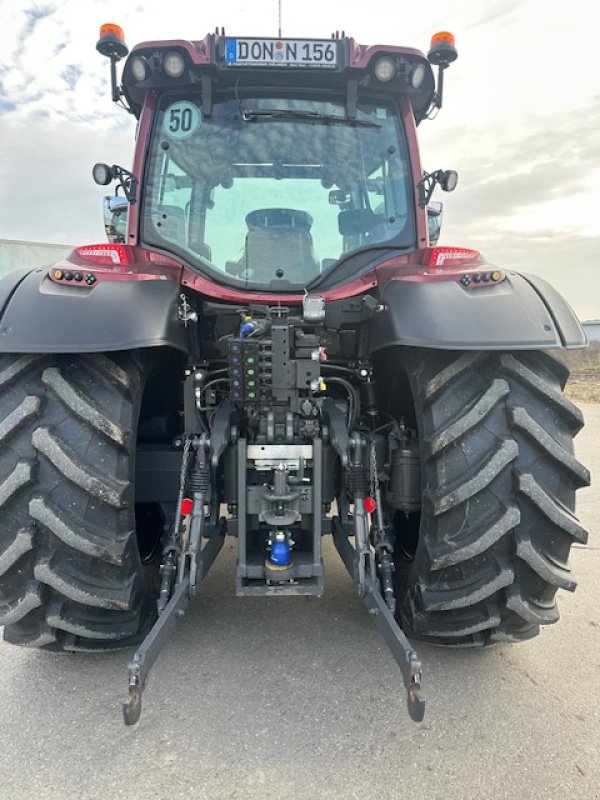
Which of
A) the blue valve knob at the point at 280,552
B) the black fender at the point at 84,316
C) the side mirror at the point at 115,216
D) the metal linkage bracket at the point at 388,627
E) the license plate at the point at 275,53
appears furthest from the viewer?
the side mirror at the point at 115,216

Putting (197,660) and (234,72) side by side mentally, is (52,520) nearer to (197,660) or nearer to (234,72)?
(197,660)

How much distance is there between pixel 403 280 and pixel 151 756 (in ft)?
6.41

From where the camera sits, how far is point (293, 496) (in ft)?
7.27

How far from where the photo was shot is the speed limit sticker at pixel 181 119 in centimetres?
278

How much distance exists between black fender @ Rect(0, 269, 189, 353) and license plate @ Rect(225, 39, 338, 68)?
122 centimetres

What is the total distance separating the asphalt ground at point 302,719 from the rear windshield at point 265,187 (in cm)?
175

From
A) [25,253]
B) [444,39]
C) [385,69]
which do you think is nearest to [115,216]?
[385,69]

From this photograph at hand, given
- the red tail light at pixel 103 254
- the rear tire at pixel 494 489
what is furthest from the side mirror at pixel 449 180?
the red tail light at pixel 103 254

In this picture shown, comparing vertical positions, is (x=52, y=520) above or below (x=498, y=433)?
below

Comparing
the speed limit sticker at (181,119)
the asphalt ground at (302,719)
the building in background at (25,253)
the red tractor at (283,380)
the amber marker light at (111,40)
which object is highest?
the building in background at (25,253)

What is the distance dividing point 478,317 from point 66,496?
64.2 inches

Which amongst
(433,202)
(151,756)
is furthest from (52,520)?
(433,202)

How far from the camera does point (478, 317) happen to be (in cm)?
207

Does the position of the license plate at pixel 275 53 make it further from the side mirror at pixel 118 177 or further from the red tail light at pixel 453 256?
the red tail light at pixel 453 256
